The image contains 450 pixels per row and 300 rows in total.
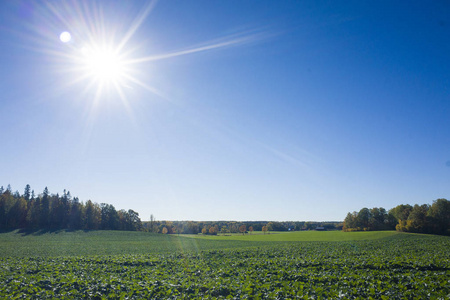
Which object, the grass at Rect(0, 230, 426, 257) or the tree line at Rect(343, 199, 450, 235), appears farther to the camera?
the tree line at Rect(343, 199, 450, 235)

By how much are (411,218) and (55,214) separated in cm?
12612

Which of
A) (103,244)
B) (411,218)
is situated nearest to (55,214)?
(103,244)

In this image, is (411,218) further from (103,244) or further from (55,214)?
(55,214)

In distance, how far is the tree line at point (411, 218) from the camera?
71875 millimetres

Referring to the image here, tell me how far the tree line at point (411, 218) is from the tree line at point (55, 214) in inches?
4249

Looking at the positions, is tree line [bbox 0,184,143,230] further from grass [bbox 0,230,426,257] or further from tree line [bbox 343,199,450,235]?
tree line [bbox 343,199,450,235]

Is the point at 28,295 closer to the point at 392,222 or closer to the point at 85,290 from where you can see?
the point at 85,290

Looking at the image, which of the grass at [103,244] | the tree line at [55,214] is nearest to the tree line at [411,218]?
the grass at [103,244]

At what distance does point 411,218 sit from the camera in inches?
2972

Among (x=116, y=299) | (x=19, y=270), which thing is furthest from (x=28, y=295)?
(x=19, y=270)

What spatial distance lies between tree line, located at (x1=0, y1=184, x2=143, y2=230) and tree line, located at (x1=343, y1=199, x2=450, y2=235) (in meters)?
108

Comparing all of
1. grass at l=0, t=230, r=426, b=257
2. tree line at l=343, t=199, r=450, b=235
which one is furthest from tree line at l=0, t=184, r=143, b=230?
tree line at l=343, t=199, r=450, b=235

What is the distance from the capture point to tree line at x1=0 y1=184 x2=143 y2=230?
84375mm

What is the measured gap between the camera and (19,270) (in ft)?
54.5
